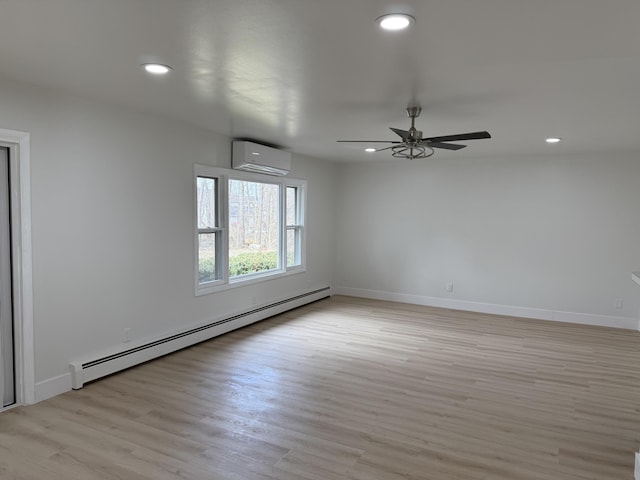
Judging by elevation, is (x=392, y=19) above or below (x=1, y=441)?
above

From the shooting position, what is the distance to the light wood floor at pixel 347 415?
2551 millimetres

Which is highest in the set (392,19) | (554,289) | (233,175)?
(392,19)

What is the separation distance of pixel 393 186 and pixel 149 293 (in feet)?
14.5

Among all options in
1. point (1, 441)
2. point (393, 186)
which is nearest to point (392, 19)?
point (1, 441)

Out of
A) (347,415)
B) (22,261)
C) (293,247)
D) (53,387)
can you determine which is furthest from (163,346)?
(293,247)

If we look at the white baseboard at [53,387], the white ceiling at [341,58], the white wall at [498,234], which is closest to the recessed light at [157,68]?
the white ceiling at [341,58]

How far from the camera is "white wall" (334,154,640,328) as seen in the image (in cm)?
582

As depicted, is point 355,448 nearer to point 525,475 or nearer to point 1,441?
point 525,475

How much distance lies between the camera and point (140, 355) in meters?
4.12

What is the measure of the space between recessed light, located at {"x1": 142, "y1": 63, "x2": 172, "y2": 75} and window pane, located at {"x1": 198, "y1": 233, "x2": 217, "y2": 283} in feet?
7.85

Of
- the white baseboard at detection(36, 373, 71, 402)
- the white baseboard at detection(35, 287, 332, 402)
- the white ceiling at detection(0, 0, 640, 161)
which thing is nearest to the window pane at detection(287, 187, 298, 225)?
the white baseboard at detection(35, 287, 332, 402)

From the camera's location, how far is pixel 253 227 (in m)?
5.84

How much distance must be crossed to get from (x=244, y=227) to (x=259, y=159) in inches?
36.0

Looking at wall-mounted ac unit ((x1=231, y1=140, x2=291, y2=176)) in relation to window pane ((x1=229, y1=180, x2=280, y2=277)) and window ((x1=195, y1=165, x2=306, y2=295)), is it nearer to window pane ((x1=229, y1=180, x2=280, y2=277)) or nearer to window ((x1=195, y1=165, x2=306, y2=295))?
window ((x1=195, y1=165, x2=306, y2=295))
